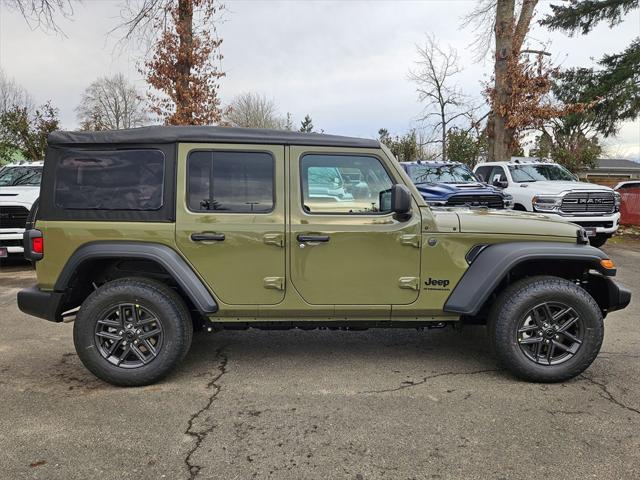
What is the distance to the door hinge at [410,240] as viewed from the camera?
3.63 m

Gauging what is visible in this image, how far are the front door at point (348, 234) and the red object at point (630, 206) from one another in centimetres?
1290

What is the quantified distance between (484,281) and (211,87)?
491 inches

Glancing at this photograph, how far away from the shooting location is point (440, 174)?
10508mm

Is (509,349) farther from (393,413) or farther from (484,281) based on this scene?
(393,413)

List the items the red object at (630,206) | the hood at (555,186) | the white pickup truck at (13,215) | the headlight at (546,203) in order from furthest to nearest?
the red object at (630,206) → the hood at (555,186) → the headlight at (546,203) → the white pickup truck at (13,215)

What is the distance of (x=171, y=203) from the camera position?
3.57 metres

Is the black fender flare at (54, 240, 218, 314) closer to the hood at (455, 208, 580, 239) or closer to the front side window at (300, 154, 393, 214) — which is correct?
the front side window at (300, 154, 393, 214)

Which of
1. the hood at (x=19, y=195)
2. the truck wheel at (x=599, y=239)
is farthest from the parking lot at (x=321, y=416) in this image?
the truck wheel at (x=599, y=239)

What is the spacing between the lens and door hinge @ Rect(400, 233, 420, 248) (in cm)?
363

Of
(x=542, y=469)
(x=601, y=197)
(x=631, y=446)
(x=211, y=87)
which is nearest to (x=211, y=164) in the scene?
(x=542, y=469)

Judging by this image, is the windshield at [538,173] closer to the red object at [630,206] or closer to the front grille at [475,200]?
the front grille at [475,200]

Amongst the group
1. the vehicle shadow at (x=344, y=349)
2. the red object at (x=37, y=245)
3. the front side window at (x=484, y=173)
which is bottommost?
the vehicle shadow at (x=344, y=349)

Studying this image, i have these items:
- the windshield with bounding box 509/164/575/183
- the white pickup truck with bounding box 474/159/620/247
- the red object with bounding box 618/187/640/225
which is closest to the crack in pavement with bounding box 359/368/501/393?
the white pickup truck with bounding box 474/159/620/247

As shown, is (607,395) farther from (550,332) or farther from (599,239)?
(599,239)
